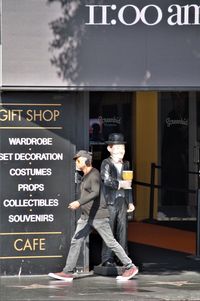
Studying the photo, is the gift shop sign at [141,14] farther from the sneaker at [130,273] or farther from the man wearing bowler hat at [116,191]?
the sneaker at [130,273]

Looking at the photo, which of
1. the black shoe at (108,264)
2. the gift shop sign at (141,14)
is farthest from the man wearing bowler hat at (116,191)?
the gift shop sign at (141,14)

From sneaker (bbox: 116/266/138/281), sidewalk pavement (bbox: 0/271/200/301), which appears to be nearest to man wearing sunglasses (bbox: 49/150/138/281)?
sneaker (bbox: 116/266/138/281)

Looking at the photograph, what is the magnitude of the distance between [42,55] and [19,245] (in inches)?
101

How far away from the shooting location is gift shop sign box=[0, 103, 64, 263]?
11.4 metres

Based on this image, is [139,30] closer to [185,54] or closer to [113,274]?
[185,54]

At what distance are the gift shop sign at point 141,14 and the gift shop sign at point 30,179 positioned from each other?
134 cm

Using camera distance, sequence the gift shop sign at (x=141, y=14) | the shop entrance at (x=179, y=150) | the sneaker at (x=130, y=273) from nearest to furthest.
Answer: the sneaker at (x=130, y=273) → the gift shop sign at (x=141, y=14) → the shop entrance at (x=179, y=150)

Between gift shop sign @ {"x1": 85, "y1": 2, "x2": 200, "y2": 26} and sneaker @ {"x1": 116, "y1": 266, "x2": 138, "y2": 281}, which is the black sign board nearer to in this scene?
sneaker @ {"x1": 116, "y1": 266, "x2": 138, "y2": 281}

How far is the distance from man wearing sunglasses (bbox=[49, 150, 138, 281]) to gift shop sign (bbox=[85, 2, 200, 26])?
1.83 metres

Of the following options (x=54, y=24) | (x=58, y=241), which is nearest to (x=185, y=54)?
(x=54, y=24)

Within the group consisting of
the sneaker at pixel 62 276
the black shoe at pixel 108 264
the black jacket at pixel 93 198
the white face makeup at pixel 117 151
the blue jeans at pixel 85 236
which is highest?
the white face makeup at pixel 117 151

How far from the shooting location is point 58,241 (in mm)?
11547

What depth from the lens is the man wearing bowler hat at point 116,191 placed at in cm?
1155

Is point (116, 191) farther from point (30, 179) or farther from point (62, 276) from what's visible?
point (62, 276)
